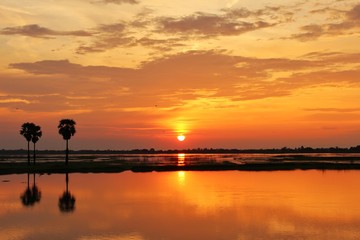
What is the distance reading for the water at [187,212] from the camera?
31.9 m

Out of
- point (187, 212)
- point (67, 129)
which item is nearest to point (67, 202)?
point (187, 212)

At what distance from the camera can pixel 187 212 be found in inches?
1618

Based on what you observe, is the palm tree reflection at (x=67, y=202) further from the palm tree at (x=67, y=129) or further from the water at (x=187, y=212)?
the palm tree at (x=67, y=129)

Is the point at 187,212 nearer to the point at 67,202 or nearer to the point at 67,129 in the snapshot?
the point at 67,202

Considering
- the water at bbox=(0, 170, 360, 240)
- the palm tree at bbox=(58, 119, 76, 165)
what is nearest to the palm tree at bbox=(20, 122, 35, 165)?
the palm tree at bbox=(58, 119, 76, 165)

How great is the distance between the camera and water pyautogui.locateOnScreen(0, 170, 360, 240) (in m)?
31.9

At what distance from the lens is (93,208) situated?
44.8 meters

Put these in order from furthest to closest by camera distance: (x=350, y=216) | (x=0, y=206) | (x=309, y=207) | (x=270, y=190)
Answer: (x=270, y=190)
(x=0, y=206)
(x=309, y=207)
(x=350, y=216)

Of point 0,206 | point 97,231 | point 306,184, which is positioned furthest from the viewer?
point 306,184

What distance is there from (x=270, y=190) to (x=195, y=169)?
47.2 metres

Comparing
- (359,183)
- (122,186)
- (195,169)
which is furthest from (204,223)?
(195,169)

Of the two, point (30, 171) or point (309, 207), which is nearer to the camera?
point (309, 207)

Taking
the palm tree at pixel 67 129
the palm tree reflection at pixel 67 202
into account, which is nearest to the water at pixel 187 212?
the palm tree reflection at pixel 67 202

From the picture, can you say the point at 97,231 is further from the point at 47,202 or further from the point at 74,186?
the point at 74,186
